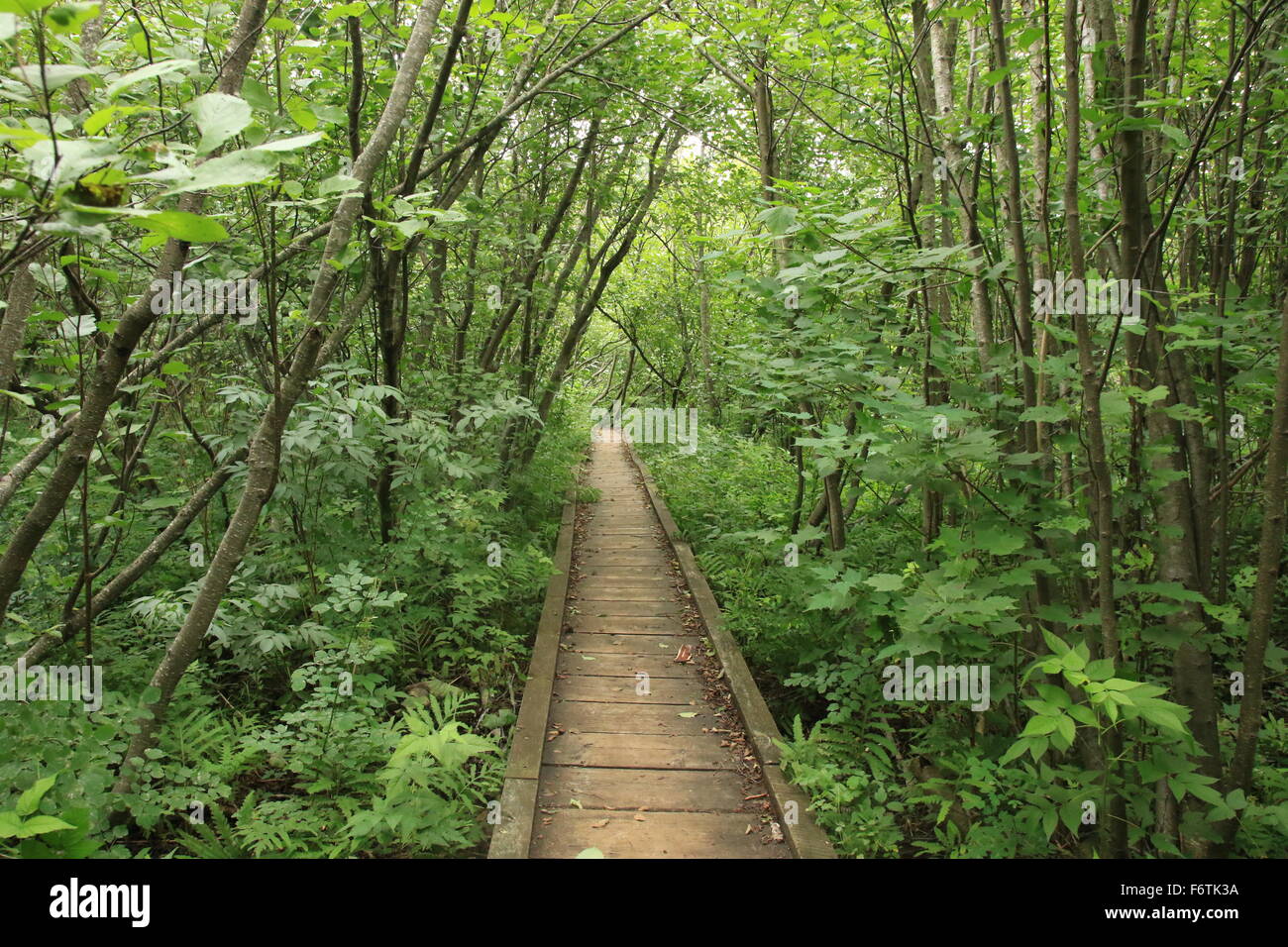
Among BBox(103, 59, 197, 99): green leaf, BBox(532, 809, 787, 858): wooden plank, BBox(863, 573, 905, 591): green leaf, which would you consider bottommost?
BBox(532, 809, 787, 858): wooden plank

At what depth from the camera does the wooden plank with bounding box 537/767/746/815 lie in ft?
12.3

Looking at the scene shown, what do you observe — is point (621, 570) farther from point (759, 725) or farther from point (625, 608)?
point (759, 725)

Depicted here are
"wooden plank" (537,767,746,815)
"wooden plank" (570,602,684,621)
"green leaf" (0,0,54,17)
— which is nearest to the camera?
"green leaf" (0,0,54,17)

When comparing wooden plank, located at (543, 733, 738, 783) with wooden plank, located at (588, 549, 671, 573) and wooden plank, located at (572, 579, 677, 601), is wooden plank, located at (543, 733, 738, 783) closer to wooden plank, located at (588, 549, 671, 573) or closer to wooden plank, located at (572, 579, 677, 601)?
wooden plank, located at (572, 579, 677, 601)

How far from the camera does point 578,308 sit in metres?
11.4

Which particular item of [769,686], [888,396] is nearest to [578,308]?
[769,686]

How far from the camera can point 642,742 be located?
14.3 ft

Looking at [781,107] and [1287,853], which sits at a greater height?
[781,107]

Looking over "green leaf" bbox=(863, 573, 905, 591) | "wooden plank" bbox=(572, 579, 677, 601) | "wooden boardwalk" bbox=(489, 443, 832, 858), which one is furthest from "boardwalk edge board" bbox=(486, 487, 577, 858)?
"green leaf" bbox=(863, 573, 905, 591)

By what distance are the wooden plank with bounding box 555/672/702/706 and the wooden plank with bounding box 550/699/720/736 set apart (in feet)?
0.25

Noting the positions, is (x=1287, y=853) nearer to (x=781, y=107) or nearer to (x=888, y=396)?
(x=888, y=396)

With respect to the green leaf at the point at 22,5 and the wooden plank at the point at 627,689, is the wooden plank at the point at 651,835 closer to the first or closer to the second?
the wooden plank at the point at 627,689

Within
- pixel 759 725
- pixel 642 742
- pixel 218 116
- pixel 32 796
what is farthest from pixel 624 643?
pixel 218 116

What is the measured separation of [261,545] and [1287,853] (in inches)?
246
